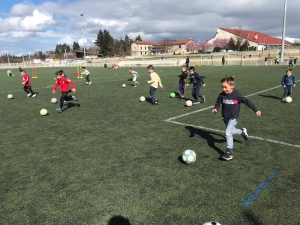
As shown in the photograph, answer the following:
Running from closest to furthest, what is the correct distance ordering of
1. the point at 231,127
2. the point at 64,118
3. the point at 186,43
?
1. the point at 231,127
2. the point at 64,118
3. the point at 186,43

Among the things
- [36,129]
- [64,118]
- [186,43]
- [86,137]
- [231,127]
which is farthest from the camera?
[186,43]

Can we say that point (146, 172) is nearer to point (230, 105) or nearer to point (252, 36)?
point (230, 105)

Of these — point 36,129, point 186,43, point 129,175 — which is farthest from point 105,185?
point 186,43

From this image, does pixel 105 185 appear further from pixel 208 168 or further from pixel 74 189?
pixel 208 168

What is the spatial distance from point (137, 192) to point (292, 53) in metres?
71.9

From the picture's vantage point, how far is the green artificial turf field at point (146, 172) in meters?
3.52

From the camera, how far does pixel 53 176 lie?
469 cm

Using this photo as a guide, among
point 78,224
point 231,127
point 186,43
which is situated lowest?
point 78,224

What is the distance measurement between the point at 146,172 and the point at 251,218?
206 cm

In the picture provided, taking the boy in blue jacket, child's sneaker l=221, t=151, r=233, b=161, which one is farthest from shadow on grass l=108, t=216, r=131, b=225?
the boy in blue jacket

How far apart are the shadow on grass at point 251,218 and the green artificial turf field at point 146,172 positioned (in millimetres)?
14

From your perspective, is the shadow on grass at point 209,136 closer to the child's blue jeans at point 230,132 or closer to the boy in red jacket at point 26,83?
the child's blue jeans at point 230,132

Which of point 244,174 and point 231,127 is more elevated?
point 231,127

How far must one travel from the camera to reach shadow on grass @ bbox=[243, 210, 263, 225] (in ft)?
10.7
